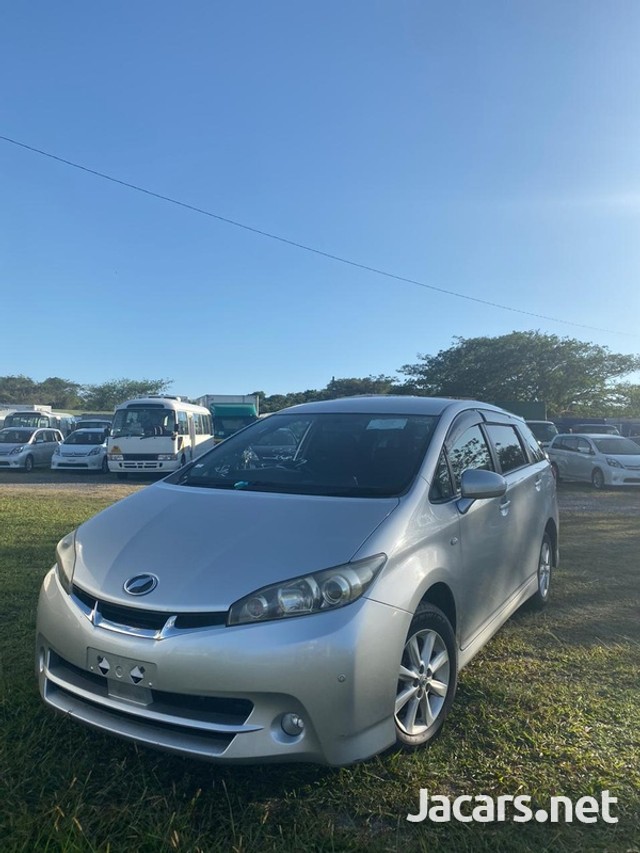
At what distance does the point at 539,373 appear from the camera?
140 feet

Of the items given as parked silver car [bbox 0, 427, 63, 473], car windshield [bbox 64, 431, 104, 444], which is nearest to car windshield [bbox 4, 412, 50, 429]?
parked silver car [bbox 0, 427, 63, 473]

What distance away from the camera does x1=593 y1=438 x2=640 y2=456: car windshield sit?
53.8 ft

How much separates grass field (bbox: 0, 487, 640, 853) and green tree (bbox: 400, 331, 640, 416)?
3861cm

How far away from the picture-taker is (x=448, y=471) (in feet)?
11.6

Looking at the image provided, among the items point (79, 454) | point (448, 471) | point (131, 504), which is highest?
point (448, 471)

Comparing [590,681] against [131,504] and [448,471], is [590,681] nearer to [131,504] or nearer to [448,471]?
[448,471]

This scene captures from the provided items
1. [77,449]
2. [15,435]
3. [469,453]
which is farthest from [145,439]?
[469,453]

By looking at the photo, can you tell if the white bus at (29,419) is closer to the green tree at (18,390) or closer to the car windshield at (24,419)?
the car windshield at (24,419)

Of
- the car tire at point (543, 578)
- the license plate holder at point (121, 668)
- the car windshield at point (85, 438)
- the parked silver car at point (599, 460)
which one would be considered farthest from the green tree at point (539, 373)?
the license plate holder at point (121, 668)

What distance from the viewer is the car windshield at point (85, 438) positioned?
1969 centimetres

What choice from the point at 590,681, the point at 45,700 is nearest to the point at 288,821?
the point at 45,700

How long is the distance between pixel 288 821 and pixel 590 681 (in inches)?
85.6

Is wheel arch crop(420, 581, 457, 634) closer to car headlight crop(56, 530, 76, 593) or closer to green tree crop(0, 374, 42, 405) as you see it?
car headlight crop(56, 530, 76, 593)

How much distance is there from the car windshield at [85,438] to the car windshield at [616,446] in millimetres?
14373
